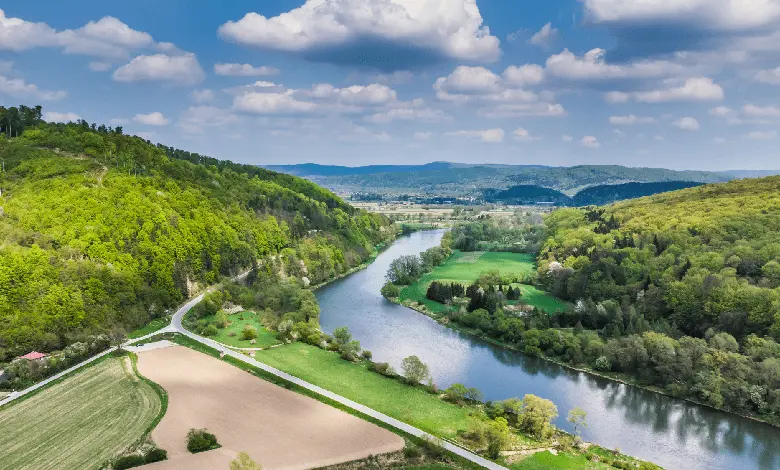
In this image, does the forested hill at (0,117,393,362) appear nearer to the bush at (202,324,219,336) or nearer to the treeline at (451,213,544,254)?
the bush at (202,324,219,336)

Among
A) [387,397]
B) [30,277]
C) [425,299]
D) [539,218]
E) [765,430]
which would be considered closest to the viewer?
[765,430]

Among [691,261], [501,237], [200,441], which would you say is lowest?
[200,441]

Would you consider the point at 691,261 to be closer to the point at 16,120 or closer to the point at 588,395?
the point at 588,395

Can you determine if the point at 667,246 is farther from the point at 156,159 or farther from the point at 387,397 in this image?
the point at 156,159

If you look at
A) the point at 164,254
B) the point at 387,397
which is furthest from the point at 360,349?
the point at 164,254

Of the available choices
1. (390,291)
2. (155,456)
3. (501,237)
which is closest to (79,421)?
(155,456)

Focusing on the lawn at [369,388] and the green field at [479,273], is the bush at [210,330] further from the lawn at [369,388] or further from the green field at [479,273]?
the green field at [479,273]

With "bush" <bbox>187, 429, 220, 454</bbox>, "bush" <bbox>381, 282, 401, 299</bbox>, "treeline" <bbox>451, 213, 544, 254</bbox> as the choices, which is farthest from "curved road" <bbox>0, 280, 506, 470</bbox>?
"treeline" <bbox>451, 213, 544, 254</bbox>
